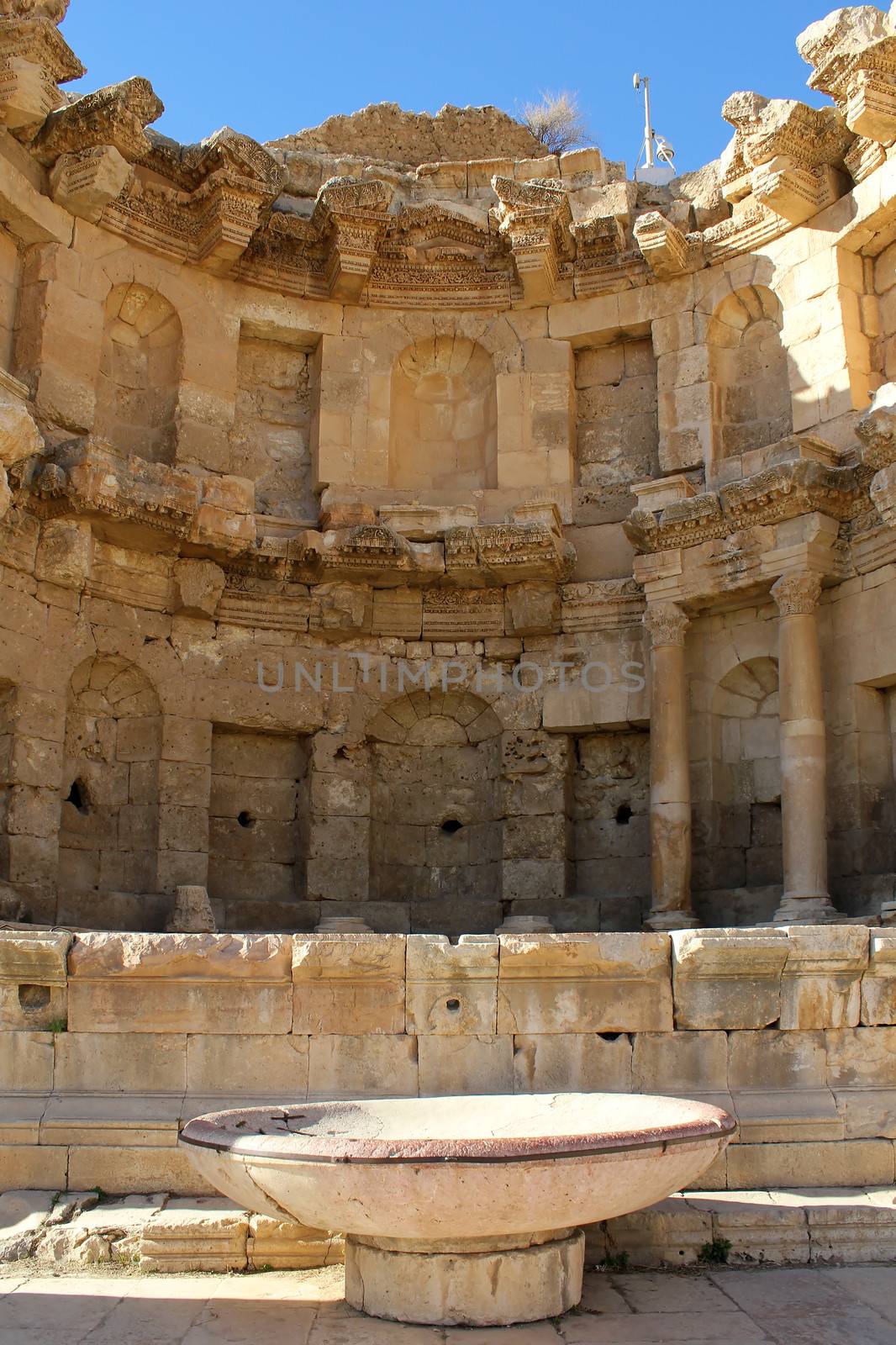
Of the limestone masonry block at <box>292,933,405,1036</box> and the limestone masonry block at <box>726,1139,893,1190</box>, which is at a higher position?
the limestone masonry block at <box>292,933,405,1036</box>

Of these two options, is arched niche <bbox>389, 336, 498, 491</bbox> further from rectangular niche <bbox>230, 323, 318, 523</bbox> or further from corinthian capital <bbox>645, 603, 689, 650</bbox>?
corinthian capital <bbox>645, 603, 689, 650</bbox>

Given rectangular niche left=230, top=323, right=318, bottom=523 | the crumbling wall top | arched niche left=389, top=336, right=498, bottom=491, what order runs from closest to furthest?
rectangular niche left=230, top=323, right=318, bottom=523, arched niche left=389, top=336, right=498, bottom=491, the crumbling wall top

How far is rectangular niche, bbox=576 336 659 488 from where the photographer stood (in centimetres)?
1309

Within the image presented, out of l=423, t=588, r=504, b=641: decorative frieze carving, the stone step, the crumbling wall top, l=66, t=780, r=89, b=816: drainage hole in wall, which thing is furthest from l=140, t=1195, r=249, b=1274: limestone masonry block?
the crumbling wall top

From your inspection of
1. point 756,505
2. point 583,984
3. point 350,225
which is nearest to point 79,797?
point 583,984

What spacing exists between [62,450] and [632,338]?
5.95 metres

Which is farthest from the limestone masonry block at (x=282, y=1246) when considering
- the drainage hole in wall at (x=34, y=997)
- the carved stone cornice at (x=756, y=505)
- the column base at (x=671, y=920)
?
the carved stone cornice at (x=756, y=505)

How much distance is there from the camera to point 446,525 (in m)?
12.5

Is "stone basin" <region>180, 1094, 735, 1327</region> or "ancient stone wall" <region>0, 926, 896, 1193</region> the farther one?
"ancient stone wall" <region>0, 926, 896, 1193</region>

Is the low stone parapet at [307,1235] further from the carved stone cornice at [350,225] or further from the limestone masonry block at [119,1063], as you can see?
the carved stone cornice at [350,225]

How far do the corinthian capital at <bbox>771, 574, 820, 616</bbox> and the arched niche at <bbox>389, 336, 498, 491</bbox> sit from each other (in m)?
3.58

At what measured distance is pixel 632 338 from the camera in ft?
44.0

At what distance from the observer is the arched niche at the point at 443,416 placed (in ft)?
44.2

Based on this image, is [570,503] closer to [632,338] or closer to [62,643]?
[632,338]
